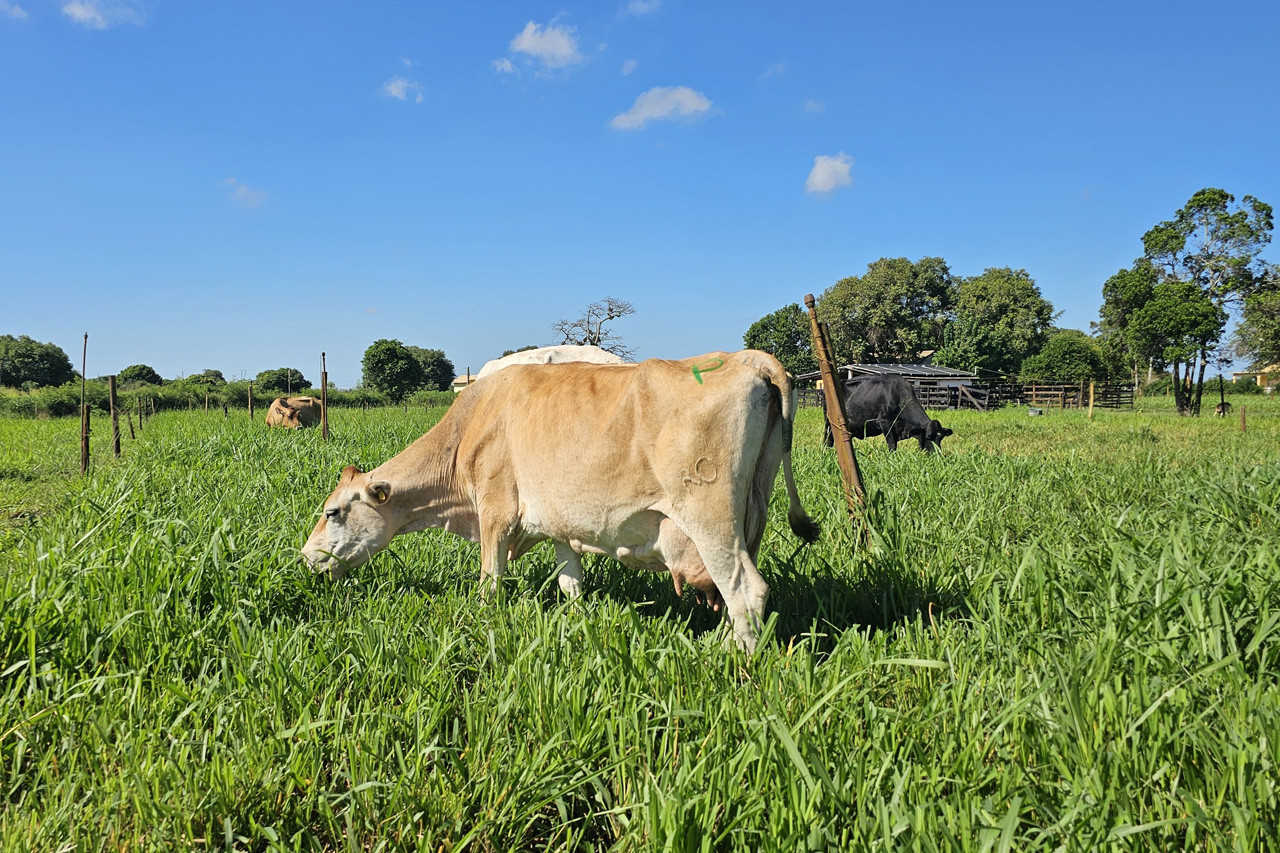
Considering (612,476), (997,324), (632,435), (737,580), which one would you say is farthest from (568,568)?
(997,324)

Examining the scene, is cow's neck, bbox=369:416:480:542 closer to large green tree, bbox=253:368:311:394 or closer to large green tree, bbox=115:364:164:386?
large green tree, bbox=253:368:311:394

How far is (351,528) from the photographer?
4.48m

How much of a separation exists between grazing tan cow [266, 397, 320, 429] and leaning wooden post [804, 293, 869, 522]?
17.3m

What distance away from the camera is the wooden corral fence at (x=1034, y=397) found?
43.8 meters

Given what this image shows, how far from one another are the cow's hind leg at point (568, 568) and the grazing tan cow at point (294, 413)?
56.2 feet

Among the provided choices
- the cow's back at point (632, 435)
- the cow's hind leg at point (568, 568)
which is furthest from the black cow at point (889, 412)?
the cow's back at point (632, 435)

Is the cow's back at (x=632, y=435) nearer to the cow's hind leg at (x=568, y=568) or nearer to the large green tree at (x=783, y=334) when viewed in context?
the cow's hind leg at (x=568, y=568)

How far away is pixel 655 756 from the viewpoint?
2514 millimetres

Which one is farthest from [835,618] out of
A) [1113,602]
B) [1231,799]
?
[1231,799]

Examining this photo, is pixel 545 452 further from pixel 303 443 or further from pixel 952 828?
pixel 303 443

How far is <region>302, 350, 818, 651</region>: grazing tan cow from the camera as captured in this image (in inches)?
132

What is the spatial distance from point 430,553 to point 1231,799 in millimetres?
4559

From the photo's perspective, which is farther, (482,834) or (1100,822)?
(482,834)

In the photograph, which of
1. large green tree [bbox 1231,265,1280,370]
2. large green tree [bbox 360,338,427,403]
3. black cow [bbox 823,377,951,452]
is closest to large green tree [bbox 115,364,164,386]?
large green tree [bbox 360,338,427,403]
